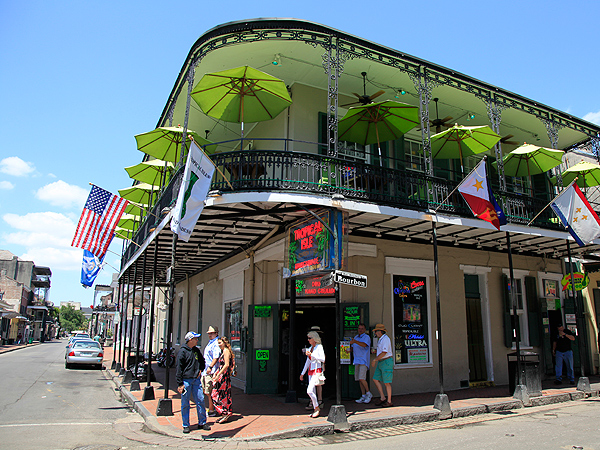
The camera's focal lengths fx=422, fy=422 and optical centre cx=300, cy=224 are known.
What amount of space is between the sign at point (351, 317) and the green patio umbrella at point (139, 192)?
850 centimetres

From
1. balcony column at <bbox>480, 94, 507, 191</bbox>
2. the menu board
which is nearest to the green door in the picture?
the menu board

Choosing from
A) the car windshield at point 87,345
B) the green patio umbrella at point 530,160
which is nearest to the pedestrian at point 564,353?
the green patio umbrella at point 530,160

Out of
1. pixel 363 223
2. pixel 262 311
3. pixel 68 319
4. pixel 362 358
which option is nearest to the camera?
pixel 362 358

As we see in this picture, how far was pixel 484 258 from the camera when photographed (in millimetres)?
13047

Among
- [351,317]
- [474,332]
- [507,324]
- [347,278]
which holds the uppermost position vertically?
[347,278]

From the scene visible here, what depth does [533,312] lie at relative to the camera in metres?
13.6

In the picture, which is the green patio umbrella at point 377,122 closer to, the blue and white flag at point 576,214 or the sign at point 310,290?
the sign at point 310,290

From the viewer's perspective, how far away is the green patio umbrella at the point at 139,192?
50.8ft

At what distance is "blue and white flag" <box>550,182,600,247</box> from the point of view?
10.7 meters

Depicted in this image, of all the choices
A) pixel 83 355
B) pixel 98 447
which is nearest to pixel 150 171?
pixel 98 447

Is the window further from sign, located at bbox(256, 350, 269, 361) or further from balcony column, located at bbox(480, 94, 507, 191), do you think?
balcony column, located at bbox(480, 94, 507, 191)

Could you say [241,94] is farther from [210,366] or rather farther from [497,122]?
[497,122]

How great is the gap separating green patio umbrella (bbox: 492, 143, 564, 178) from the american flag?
1027 centimetres

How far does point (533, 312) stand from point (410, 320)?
5088 millimetres
